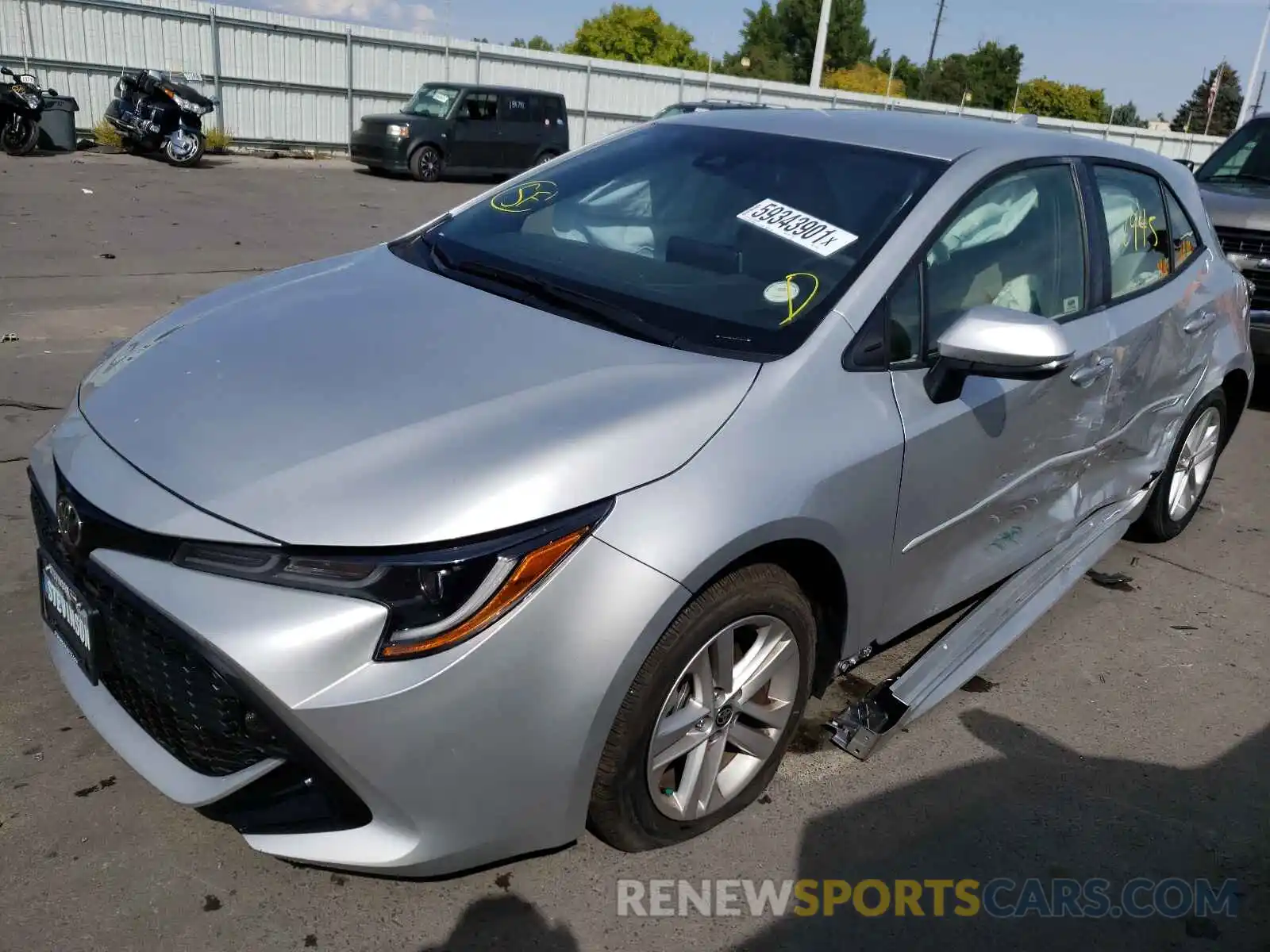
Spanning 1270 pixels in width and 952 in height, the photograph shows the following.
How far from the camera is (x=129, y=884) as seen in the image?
7.50ft

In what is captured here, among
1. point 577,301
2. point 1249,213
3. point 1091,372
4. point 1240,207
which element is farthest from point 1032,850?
point 1240,207

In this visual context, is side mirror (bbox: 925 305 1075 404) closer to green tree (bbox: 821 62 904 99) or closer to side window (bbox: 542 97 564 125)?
side window (bbox: 542 97 564 125)

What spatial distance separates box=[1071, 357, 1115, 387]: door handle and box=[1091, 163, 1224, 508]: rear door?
0.05 metres

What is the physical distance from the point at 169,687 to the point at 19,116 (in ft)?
57.4

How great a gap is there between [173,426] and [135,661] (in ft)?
1.64

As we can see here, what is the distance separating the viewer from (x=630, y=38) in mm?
70812

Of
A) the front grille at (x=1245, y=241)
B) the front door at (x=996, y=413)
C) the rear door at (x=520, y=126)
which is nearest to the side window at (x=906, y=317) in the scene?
the front door at (x=996, y=413)

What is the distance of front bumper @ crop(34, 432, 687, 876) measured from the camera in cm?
188

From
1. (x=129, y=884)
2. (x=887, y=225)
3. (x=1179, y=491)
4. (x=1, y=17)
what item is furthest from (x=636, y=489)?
(x=1, y=17)

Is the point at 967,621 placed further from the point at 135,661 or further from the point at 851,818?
the point at 135,661

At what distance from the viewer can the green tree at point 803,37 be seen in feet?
238

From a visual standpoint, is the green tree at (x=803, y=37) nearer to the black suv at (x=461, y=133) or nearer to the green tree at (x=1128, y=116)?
the green tree at (x=1128, y=116)

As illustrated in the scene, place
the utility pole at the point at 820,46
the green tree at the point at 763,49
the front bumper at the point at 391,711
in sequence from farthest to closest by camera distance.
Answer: the green tree at the point at 763,49
the utility pole at the point at 820,46
the front bumper at the point at 391,711

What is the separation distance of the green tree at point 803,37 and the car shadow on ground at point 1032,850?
240 feet
